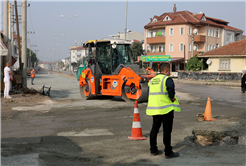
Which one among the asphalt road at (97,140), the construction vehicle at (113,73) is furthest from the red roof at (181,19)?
the asphalt road at (97,140)

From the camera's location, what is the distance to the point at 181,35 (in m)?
54.3

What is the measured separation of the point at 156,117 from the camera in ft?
17.6

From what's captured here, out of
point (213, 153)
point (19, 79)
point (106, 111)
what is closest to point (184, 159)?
point (213, 153)

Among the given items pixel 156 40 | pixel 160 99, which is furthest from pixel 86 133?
pixel 156 40

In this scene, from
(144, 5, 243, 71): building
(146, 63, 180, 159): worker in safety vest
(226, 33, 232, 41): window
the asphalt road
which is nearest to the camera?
the asphalt road

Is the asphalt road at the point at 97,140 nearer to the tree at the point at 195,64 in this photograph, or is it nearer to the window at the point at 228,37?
the tree at the point at 195,64

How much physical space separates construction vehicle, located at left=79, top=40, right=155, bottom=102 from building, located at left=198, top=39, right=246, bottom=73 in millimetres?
24336

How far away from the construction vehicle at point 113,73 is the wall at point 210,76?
20090 mm

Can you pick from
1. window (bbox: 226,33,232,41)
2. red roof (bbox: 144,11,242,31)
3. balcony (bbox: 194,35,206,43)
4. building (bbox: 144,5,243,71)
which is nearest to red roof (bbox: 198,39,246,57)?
building (bbox: 144,5,243,71)

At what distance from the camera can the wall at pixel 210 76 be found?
31.3 m

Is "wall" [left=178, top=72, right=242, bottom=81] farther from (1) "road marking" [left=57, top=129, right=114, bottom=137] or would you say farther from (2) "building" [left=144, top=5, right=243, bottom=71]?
(1) "road marking" [left=57, top=129, right=114, bottom=137]

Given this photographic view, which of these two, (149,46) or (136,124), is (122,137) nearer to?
(136,124)

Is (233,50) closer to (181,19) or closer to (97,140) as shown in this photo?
(181,19)

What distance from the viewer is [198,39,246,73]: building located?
34844 mm
